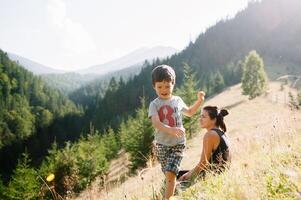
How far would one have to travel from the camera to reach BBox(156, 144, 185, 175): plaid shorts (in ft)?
16.1

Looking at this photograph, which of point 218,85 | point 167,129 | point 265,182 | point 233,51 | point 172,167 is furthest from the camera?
point 233,51

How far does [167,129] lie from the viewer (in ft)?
15.0

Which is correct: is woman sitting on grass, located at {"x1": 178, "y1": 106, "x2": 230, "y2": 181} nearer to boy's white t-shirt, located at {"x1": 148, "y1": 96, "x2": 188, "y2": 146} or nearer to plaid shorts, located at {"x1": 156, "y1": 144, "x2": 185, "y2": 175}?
plaid shorts, located at {"x1": 156, "y1": 144, "x2": 185, "y2": 175}

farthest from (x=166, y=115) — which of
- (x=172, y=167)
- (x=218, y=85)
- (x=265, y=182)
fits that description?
(x=218, y=85)

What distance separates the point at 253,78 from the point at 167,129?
2064 inches

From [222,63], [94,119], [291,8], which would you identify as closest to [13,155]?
[94,119]

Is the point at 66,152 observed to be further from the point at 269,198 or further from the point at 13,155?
the point at 13,155

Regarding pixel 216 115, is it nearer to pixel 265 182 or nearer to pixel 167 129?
pixel 167 129

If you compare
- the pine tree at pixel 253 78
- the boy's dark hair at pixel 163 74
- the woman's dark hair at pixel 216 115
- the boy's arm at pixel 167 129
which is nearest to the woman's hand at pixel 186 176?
the boy's arm at pixel 167 129

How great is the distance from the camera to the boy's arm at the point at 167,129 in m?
4.50

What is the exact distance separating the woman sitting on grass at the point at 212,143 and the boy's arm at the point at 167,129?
3.10 feet

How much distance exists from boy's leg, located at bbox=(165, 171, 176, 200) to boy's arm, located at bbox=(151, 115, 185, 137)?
1.96 ft

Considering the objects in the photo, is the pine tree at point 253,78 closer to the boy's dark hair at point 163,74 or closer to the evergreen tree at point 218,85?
the evergreen tree at point 218,85

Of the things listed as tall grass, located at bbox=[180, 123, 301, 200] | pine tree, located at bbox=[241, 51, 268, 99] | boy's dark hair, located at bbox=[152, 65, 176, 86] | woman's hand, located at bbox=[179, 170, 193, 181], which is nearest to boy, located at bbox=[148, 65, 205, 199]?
boy's dark hair, located at bbox=[152, 65, 176, 86]
